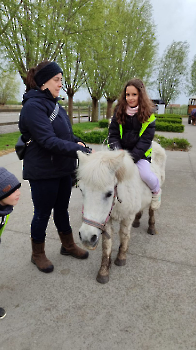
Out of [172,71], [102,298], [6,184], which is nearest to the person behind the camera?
[6,184]

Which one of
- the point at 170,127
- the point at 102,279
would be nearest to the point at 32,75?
the point at 102,279

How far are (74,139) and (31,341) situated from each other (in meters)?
1.97

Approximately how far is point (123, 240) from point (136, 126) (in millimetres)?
Answer: 1466

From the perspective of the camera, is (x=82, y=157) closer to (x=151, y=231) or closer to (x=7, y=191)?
(x=7, y=191)

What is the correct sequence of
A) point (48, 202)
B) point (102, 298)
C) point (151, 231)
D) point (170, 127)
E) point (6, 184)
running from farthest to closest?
point (170, 127) < point (151, 231) < point (48, 202) < point (102, 298) < point (6, 184)

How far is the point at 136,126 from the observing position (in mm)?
2965

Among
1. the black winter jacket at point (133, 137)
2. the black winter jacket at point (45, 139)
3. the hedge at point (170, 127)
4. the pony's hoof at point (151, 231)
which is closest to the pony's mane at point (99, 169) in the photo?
the black winter jacket at point (45, 139)

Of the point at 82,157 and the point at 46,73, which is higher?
the point at 46,73

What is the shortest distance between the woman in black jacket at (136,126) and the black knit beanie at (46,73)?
3.46 ft

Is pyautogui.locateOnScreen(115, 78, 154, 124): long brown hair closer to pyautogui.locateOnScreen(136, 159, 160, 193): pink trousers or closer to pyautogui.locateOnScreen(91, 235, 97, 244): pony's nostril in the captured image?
pyautogui.locateOnScreen(136, 159, 160, 193): pink trousers

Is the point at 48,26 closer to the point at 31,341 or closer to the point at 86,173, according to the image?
the point at 86,173

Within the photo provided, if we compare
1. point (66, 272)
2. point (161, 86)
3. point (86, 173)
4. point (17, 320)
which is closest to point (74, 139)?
point (86, 173)

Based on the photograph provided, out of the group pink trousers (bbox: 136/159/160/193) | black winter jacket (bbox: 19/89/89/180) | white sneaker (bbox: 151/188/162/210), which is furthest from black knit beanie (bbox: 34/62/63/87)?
white sneaker (bbox: 151/188/162/210)

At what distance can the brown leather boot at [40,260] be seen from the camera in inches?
107
